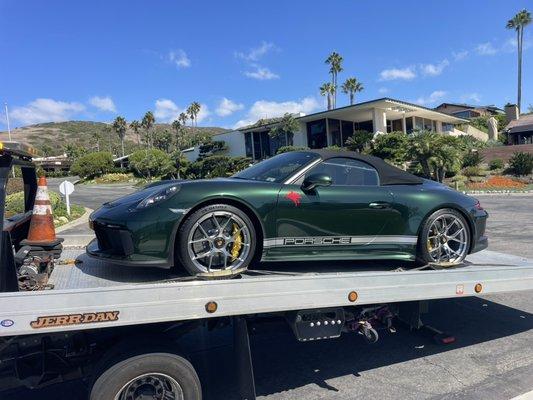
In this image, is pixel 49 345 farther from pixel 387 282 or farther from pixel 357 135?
pixel 357 135

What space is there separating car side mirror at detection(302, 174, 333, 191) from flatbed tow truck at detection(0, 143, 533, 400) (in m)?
0.73

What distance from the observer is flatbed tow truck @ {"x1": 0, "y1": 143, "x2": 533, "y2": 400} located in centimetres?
285

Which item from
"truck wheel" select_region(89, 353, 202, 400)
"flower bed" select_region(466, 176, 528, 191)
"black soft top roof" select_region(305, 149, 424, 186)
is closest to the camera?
"truck wheel" select_region(89, 353, 202, 400)

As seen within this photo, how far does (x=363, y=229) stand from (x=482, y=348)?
1769mm

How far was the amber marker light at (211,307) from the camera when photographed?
312 cm

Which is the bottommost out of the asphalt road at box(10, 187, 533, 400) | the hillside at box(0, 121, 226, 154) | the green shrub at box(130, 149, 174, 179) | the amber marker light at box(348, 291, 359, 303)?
the asphalt road at box(10, 187, 533, 400)

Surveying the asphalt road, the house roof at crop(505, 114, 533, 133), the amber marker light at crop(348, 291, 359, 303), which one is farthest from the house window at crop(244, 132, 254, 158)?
the amber marker light at crop(348, 291, 359, 303)

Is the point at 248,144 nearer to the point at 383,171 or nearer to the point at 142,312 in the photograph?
the point at 383,171

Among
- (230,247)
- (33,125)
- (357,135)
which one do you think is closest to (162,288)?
(230,247)

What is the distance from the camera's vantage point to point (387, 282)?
147 inches

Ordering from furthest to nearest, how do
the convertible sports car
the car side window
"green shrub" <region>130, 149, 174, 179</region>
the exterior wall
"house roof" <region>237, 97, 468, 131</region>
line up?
1. the exterior wall
2. "green shrub" <region>130, 149, 174, 179</region>
3. "house roof" <region>237, 97, 468, 131</region>
4. the car side window
5. the convertible sports car

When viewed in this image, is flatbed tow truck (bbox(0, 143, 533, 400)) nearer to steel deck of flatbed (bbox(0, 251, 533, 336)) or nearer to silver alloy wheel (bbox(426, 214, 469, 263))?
steel deck of flatbed (bbox(0, 251, 533, 336))

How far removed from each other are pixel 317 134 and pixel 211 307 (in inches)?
1747

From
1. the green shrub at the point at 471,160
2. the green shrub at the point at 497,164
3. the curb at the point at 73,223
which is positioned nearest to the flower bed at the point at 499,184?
the green shrub at the point at 497,164
